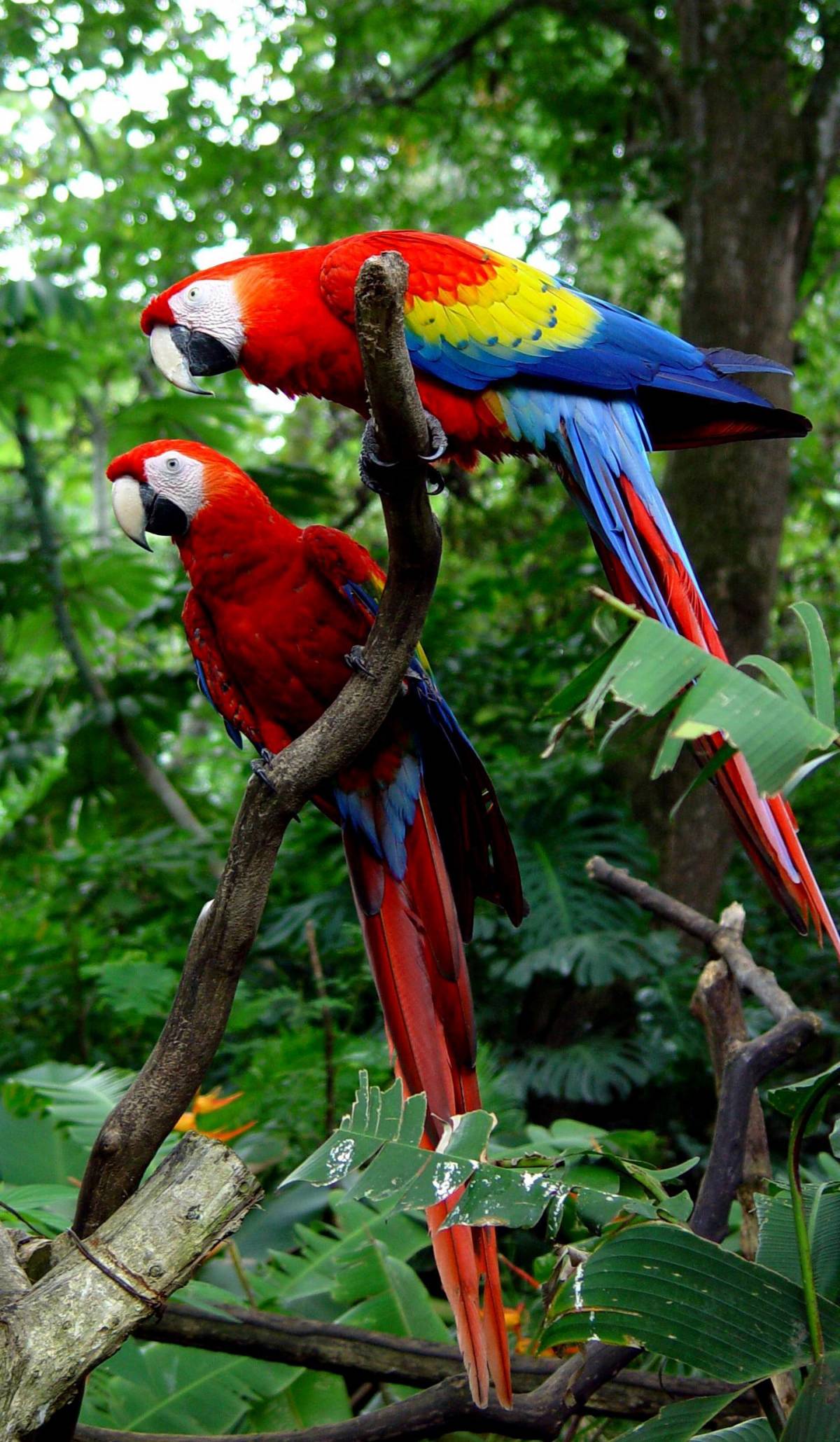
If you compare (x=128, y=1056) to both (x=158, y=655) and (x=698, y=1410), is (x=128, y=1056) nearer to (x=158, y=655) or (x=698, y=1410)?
(x=158, y=655)

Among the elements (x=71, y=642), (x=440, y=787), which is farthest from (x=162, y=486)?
(x=71, y=642)

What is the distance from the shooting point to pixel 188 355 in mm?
1161

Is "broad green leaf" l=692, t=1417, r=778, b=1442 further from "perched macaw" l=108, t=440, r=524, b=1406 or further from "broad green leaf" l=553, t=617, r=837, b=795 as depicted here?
"broad green leaf" l=553, t=617, r=837, b=795

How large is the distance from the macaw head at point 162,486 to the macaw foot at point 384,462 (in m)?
0.28

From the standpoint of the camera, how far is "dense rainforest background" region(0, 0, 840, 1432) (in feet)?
5.89

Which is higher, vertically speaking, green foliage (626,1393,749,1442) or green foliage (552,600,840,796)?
green foliage (552,600,840,796)

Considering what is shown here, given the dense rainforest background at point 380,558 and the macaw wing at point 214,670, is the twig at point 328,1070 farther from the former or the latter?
the macaw wing at point 214,670

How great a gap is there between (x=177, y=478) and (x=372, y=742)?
34cm

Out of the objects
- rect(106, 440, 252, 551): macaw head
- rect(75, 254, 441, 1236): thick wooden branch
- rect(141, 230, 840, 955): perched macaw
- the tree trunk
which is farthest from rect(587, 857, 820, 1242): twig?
the tree trunk

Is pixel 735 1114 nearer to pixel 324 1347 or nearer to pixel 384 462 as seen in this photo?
pixel 324 1347

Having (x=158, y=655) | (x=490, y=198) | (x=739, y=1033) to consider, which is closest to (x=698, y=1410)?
(x=739, y=1033)

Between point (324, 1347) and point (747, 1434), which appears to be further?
point (324, 1347)

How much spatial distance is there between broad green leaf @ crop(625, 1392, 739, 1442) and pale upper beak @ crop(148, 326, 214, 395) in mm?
980

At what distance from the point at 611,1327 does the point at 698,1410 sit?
0.08 m
